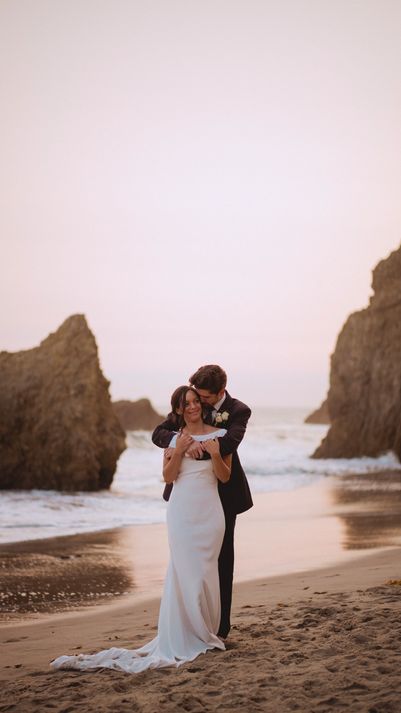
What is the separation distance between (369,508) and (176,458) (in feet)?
36.3

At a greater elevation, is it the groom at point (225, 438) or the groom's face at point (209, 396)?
the groom's face at point (209, 396)

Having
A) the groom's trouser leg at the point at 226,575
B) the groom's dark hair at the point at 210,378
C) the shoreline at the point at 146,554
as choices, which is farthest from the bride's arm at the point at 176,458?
the shoreline at the point at 146,554

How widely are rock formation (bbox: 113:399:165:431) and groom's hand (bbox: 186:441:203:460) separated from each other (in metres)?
56.3

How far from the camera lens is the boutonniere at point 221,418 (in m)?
5.80

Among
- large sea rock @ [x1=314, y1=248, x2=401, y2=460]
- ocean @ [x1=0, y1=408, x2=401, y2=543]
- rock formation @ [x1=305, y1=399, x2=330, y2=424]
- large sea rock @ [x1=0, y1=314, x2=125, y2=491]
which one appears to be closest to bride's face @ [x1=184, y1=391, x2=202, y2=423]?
ocean @ [x1=0, y1=408, x2=401, y2=543]

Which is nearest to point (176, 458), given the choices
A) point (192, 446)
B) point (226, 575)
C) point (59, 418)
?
point (192, 446)

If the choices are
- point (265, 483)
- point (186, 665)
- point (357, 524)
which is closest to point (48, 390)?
point (265, 483)

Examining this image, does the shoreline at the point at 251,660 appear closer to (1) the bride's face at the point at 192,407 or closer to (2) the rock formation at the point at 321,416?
(1) the bride's face at the point at 192,407

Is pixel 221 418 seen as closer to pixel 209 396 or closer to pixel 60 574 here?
pixel 209 396

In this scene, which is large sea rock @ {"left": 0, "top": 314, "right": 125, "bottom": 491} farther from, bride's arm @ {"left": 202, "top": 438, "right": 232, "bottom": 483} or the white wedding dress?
bride's arm @ {"left": 202, "top": 438, "right": 232, "bottom": 483}

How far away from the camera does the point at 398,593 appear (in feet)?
22.6

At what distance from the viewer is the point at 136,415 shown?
6412 centimetres

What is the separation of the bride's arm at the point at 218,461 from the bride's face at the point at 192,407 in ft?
0.72

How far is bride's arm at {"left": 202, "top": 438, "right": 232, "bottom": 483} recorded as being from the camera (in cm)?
567
